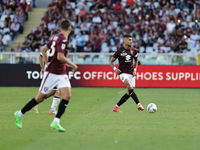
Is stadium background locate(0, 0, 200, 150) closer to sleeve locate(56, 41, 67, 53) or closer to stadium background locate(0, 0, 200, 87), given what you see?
stadium background locate(0, 0, 200, 87)

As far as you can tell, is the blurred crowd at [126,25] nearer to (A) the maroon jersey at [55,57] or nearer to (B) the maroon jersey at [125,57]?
(B) the maroon jersey at [125,57]

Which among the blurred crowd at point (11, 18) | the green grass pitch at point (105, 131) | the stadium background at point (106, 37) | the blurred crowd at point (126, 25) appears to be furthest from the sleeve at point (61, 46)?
the blurred crowd at point (11, 18)

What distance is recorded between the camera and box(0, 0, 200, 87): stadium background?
20.5 m

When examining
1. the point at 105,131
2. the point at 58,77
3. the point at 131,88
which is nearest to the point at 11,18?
the point at 131,88

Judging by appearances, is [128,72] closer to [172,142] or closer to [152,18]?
[172,142]

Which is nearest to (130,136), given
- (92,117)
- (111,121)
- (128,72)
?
(111,121)

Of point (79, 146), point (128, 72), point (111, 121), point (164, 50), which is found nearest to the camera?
point (79, 146)

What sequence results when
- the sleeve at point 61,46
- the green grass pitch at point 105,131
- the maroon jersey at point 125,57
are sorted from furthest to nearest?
the maroon jersey at point 125,57, the sleeve at point 61,46, the green grass pitch at point 105,131

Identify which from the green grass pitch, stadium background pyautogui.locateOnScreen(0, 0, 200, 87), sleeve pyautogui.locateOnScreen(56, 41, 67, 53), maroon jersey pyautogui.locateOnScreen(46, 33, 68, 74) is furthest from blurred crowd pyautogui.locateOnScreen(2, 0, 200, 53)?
sleeve pyautogui.locateOnScreen(56, 41, 67, 53)

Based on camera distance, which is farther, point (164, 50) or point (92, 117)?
point (164, 50)

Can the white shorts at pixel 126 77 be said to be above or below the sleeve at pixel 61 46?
below

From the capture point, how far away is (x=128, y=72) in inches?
420

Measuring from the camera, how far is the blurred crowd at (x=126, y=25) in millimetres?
23219

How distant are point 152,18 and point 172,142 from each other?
19392 mm
